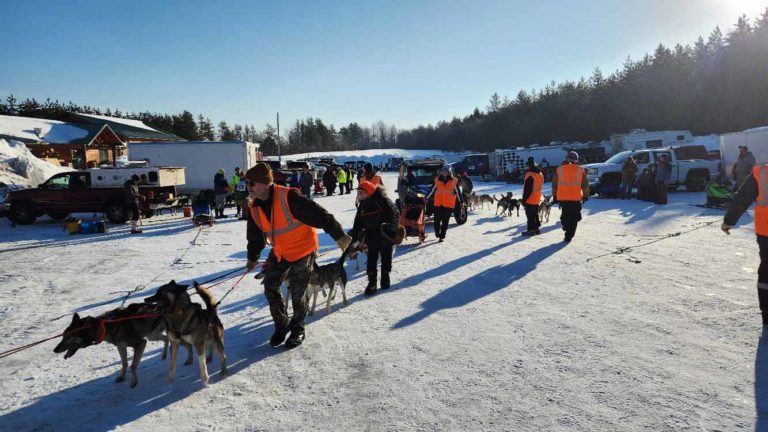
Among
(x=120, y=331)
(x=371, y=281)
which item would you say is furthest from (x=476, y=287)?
(x=120, y=331)

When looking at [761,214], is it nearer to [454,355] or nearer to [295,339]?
[454,355]

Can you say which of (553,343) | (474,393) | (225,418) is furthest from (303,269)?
(553,343)

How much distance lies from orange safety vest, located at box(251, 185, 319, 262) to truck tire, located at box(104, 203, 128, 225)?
1240 cm

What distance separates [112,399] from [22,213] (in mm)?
14385

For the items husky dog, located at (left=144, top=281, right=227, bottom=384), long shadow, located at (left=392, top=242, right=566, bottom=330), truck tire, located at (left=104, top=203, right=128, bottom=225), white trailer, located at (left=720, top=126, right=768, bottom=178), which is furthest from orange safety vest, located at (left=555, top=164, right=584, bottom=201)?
truck tire, located at (left=104, top=203, right=128, bottom=225)

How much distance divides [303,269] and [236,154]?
18772 millimetres

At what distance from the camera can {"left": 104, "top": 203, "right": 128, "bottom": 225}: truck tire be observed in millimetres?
14398

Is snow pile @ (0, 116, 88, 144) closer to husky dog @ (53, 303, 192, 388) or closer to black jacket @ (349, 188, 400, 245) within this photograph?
black jacket @ (349, 188, 400, 245)

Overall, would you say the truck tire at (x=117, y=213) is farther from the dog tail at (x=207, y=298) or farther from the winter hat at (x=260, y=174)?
the dog tail at (x=207, y=298)

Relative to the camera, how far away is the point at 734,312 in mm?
4840

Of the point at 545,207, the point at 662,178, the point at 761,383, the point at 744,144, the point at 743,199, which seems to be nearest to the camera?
the point at 761,383

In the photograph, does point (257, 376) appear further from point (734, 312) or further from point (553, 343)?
point (734, 312)

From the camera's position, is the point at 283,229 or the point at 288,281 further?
the point at 288,281

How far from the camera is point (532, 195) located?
1024 centimetres
